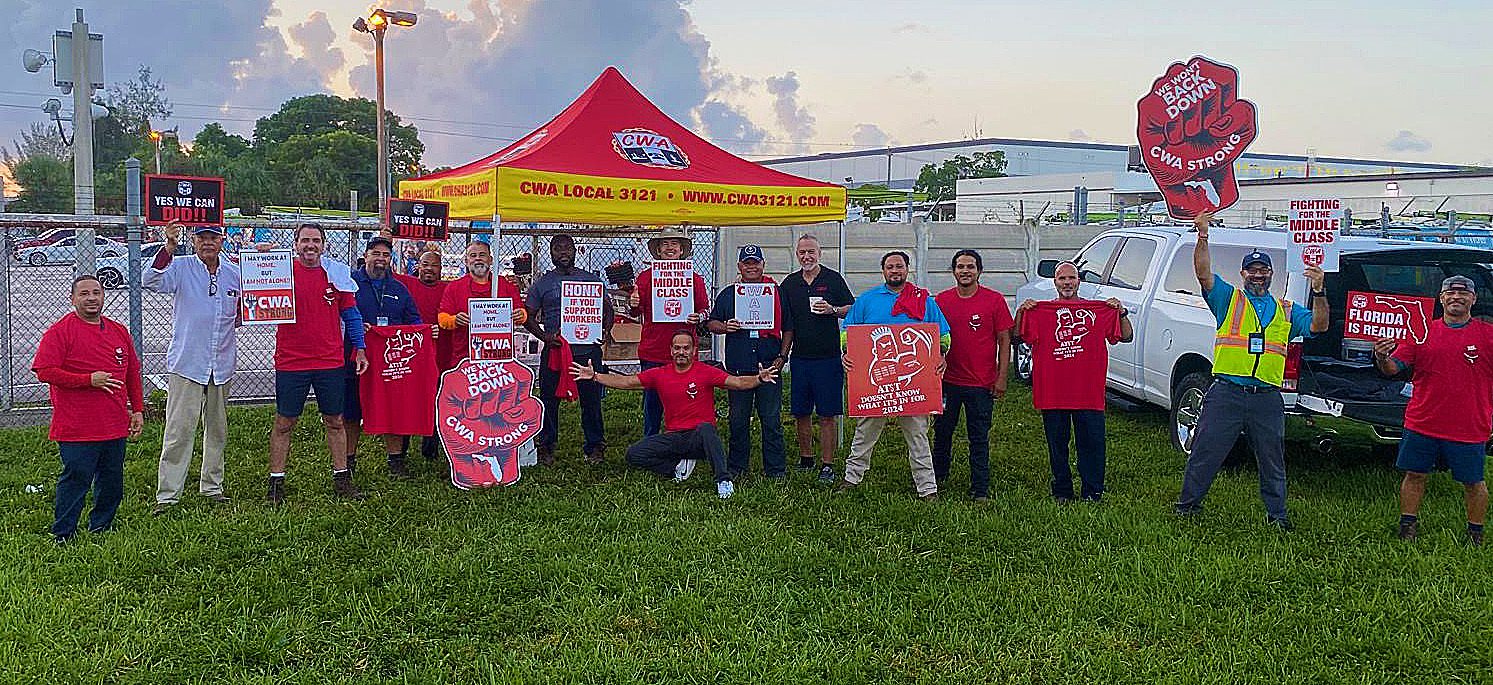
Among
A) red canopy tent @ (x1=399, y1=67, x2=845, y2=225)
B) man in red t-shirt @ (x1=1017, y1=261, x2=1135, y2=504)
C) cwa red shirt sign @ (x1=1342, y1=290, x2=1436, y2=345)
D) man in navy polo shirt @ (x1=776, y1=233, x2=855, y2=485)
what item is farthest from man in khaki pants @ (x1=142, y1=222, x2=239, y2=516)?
cwa red shirt sign @ (x1=1342, y1=290, x2=1436, y2=345)

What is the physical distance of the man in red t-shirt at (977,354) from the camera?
7035mm

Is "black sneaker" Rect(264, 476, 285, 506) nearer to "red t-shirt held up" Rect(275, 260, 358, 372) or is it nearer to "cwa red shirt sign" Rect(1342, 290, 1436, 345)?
"red t-shirt held up" Rect(275, 260, 358, 372)

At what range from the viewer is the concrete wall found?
47.6 ft

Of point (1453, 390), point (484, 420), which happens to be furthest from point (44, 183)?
point (1453, 390)

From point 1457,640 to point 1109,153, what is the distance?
3858 inches

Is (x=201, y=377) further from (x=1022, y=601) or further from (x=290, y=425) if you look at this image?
(x=1022, y=601)

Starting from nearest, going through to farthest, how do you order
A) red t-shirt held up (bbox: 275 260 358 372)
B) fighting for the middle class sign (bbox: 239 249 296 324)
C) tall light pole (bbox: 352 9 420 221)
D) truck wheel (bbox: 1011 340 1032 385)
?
fighting for the middle class sign (bbox: 239 249 296 324)
red t-shirt held up (bbox: 275 260 358 372)
truck wheel (bbox: 1011 340 1032 385)
tall light pole (bbox: 352 9 420 221)

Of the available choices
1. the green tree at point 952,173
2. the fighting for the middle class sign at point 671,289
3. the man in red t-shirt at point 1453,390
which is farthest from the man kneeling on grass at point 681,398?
the green tree at point 952,173

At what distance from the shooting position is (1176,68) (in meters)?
6.46

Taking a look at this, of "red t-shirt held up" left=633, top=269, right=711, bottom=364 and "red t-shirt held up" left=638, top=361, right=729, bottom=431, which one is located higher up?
"red t-shirt held up" left=633, top=269, right=711, bottom=364

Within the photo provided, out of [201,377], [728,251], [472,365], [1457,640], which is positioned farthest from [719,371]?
[728,251]

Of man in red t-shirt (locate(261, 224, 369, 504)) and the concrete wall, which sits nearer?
man in red t-shirt (locate(261, 224, 369, 504))

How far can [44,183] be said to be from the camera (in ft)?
151

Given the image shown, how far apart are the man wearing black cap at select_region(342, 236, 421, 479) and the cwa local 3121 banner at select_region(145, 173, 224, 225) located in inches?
38.4
